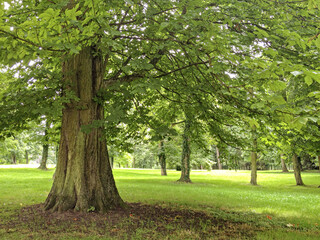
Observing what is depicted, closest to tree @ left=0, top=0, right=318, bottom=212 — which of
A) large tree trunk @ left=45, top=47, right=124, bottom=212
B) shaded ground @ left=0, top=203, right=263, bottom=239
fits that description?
large tree trunk @ left=45, top=47, right=124, bottom=212

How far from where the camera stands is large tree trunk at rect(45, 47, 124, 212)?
7.13 metres

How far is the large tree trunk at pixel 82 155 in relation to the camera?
713cm

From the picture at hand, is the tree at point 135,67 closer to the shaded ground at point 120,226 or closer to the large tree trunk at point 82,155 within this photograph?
the large tree trunk at point 82,155

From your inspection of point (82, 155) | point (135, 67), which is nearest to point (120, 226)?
point (82, 155)

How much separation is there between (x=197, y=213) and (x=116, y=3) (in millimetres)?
6294

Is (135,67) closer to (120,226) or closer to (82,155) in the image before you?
(82,155)

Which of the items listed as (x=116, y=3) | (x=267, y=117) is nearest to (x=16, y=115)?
(x=116, y=3)

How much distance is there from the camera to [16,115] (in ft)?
20.7

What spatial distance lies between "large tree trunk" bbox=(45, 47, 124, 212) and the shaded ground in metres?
0.42

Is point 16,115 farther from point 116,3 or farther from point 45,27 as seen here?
point 116,3

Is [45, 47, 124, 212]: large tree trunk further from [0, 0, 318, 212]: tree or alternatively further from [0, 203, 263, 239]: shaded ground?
[0, 203, 263, 239]: shaded ground

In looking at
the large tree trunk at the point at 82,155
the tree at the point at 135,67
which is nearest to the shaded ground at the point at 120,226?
the large tree trunk at the point at 82,155

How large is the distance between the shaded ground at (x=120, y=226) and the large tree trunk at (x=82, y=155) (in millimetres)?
416

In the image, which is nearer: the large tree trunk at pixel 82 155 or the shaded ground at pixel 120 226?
the shaded ground at pixel 120 226
